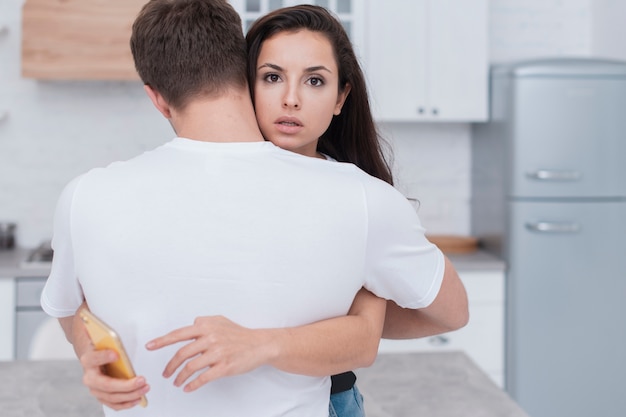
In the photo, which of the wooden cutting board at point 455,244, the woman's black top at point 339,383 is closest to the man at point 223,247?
the woman's black top at point 339,383

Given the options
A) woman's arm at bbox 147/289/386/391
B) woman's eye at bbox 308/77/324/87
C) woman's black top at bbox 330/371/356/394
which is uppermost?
woman's eye at bbox 308/77/324/87

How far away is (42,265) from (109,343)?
8.54 feet

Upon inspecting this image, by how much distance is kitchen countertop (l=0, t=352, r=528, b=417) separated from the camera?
1.67 metres

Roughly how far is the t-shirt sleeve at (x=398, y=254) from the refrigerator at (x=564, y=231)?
2.54 m

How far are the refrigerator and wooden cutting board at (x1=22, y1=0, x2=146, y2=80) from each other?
5.53 feet

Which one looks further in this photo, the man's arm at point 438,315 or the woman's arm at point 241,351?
the man's arm at point 438,315

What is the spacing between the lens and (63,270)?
120cm

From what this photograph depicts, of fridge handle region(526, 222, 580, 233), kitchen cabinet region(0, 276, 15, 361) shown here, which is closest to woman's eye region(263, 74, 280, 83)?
kitchen cabinet region(0, 276, 15, 361)

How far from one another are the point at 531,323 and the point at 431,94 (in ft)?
3.67

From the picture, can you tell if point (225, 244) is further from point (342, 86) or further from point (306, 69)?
point (342, 86)

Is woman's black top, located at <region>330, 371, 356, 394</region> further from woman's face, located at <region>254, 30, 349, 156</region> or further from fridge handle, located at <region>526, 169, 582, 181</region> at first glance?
fridge handle, located at <region>526, 169, 582, 181</region>

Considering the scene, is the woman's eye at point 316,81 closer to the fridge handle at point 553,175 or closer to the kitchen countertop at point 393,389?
the kitchen countertop at point 393,389

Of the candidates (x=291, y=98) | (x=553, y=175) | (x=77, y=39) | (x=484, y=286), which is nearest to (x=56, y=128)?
(x=77, y=39)

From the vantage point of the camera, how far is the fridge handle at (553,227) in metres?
3.63
